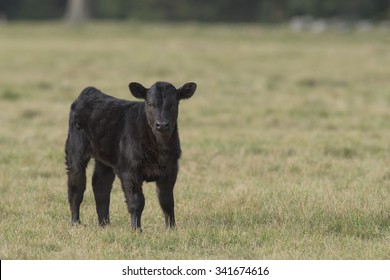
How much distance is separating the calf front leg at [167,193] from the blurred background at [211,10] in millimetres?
57685

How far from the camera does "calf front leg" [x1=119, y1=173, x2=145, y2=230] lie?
8.08 metres

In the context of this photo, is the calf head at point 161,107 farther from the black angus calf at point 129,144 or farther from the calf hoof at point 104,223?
the calf hoof at point 104,223

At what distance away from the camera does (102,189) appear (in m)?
8.83

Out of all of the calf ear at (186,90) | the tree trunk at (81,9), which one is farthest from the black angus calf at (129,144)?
the tree trunk at (81,9)

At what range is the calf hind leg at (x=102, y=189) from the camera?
28.8 feet

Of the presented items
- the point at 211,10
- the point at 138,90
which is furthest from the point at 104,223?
the point at 211,10

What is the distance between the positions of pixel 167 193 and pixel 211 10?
62.2 m

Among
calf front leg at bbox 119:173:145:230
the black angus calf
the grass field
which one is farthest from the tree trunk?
calf front leg at bbox 119:173:145:230

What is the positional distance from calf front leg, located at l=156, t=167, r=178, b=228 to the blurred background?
189 ft

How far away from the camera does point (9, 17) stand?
2657 inches

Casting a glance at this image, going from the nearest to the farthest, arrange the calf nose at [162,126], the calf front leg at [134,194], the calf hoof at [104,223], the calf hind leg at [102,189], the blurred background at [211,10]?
the calf nose at [162,126], the calf front leg at [134,194], the calf hoof at [104,223], the calf hind leg at [102,189], the blurred background at [211,10]

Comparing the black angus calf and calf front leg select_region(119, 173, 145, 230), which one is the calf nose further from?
calf front leg select_region(119, 173, 145, 230)

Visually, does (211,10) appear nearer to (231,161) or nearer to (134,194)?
(231,161)
